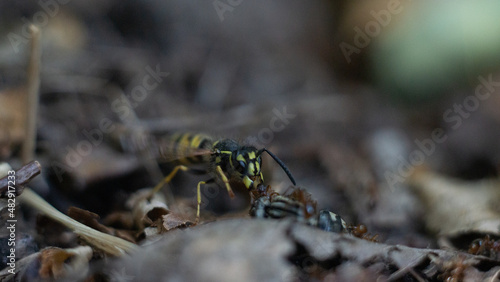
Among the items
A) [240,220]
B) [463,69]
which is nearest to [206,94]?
[463,69]

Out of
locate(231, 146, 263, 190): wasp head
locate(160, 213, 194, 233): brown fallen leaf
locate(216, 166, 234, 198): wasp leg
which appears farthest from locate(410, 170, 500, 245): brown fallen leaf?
locate(160, 213, 194, 233): brown fallen leaf

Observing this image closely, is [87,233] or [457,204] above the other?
[457,204]

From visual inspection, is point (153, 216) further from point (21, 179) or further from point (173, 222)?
point (21, 179)

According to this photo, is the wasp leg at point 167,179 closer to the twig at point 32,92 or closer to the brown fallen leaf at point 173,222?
the brown fallen leaf at point 173,222


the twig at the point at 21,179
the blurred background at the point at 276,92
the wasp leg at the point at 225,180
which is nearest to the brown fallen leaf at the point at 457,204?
the blurred background at the point at 276,92

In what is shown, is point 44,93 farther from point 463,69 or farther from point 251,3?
point 463,69

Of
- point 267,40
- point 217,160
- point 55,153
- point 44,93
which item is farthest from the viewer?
point 267,40

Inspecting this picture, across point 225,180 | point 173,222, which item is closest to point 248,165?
point 225,180
